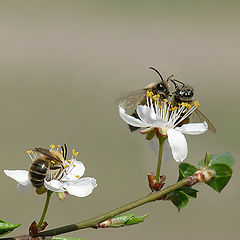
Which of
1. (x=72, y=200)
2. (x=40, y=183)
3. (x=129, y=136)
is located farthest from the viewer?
(x=129, y=136)

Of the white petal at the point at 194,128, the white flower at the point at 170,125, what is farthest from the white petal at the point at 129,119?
the white petal at the point at 194,128

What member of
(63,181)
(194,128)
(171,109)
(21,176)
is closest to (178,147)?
(194,128)

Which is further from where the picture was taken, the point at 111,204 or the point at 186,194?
the point at 111,204

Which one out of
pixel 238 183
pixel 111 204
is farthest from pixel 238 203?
pixel 111 204

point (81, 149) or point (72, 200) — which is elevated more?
point (81, 149)

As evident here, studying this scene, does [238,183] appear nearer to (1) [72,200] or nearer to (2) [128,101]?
(1) [72,200]

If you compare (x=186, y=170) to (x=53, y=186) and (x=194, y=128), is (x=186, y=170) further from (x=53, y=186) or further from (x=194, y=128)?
(x=53, y=186)

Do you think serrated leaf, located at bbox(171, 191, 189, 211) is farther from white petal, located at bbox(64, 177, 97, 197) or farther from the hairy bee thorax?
the hairy bee thorax

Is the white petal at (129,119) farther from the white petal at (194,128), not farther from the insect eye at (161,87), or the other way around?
the insect eye at (161,87)
